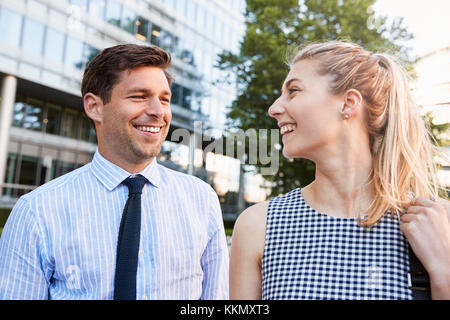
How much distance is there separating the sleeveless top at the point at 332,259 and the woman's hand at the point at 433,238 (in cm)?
12

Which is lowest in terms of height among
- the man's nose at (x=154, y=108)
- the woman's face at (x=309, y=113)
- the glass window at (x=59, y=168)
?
the woman's face at (x=309, y=113)

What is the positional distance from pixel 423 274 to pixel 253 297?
68 cm

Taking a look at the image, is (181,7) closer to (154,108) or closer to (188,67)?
(188,67)

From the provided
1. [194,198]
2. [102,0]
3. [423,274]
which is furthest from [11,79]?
[423,274]

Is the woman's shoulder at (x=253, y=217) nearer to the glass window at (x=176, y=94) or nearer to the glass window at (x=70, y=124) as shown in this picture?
the glass window at (x=70, y=124)

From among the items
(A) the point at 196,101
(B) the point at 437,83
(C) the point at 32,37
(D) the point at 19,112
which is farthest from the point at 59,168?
(B) the point at 437,83

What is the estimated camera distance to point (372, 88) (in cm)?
185

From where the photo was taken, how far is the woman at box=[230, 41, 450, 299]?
5.66 ft

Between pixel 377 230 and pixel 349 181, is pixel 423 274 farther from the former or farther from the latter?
pixel 349 181

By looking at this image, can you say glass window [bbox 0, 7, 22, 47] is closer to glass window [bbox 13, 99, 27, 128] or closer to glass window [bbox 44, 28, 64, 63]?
glass window [bbox 44, 28, 64, 63]

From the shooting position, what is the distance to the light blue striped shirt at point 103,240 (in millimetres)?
2092

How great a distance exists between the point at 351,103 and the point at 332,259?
67 centimetres

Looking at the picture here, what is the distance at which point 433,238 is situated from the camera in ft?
5.09

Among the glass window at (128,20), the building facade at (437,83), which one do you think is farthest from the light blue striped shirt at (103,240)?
the glass window at (128,20)
